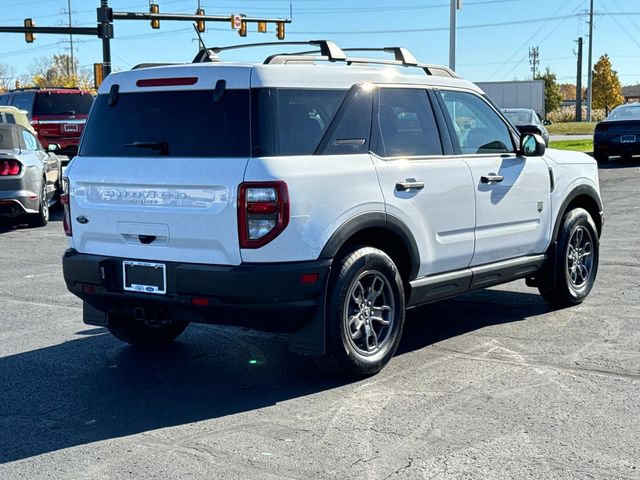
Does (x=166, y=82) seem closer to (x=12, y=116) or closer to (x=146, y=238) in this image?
(x=146, y=238)

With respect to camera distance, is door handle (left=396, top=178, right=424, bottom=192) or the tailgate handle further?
door handle (left=396, top=178, right=424, bottom=192)

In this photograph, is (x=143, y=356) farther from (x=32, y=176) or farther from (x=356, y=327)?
(x=32, y=176)

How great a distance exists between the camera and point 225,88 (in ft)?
17.3

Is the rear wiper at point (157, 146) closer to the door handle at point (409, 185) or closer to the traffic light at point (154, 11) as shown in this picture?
the door handle at point (409, 185)

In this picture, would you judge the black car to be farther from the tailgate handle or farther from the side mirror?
the tailgate handle

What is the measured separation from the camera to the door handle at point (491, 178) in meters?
6.46

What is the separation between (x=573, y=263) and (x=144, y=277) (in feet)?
12.9

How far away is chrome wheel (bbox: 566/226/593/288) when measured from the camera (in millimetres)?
7593

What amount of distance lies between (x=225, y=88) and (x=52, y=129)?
18.5 m

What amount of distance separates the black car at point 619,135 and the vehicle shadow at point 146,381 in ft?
57.5

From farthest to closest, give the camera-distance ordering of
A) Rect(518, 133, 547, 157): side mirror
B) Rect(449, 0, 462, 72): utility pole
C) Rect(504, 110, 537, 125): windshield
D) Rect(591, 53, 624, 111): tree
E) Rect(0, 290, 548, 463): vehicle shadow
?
1. Rect(591, 53, 624, 111): tree
2. Rect(449, 0, 462, 72): utility pole
3. Rect(504, 110, 537, 125): windshield
4. Rect(518, 133, 547, 157): side mirror
5. Rect(0, 290, 548, 463): vehicle shadow

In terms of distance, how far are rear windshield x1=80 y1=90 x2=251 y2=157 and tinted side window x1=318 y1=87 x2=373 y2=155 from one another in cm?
56

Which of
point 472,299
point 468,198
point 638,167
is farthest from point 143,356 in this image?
point 638,167

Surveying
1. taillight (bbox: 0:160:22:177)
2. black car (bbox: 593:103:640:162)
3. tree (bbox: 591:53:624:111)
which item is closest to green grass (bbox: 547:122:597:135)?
black car (bbox: 593:103:640:162)
